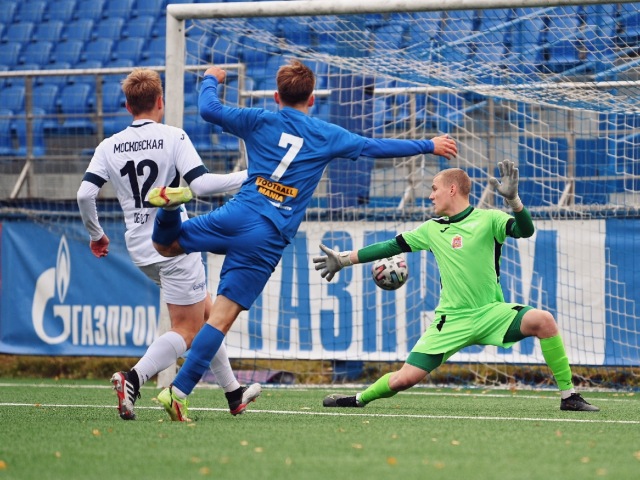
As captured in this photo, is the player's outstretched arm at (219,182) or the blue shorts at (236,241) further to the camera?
the player's outstretched arm at (219,182)

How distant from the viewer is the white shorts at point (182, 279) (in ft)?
20.3

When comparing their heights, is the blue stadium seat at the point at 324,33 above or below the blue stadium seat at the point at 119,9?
below

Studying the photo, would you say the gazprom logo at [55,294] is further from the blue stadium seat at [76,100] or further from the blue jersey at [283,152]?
the blue jersey at [283,152]

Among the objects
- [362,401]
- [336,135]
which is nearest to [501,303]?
[362,401]

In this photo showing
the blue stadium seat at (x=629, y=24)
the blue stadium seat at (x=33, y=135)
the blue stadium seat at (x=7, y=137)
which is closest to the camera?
the blue stadium seat at (x=629, y=24)

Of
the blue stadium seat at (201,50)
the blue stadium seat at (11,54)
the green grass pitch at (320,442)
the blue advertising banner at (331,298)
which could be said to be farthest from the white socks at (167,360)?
the blue stadium seat at (11,54)

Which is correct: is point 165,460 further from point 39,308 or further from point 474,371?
point 39,308

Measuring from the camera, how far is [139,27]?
47.5 feet

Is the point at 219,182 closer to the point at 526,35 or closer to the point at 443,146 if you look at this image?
the point at 443,146

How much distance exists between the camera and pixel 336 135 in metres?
5.83

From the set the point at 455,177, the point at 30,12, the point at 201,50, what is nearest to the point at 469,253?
the point at 455,177

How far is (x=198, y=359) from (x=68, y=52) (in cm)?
977

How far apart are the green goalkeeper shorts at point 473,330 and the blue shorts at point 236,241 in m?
1.33

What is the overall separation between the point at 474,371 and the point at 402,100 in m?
2.64
